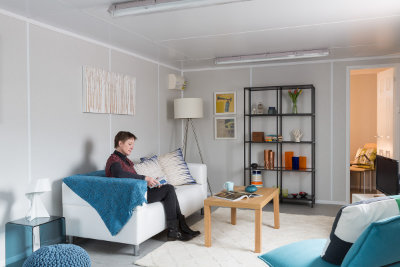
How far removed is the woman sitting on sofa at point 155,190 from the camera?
3870mm

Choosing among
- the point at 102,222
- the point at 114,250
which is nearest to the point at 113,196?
the point at 102,222

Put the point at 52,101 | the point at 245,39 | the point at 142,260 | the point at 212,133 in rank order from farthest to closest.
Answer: the point at 212,133, the point at 245,39, the point at 52,101, the point at 142,260

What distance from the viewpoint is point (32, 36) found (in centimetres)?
357

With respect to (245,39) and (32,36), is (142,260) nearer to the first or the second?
(32,36)

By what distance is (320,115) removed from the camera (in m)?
5.89

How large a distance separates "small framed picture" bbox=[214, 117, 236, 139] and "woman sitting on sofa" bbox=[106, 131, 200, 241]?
2.56 m

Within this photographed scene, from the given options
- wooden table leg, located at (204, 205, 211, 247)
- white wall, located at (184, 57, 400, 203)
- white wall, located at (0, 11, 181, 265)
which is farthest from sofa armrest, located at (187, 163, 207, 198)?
white wall, located at (184, 57, 400, 203)

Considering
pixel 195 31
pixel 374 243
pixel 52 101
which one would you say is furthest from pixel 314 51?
pixel 374 243

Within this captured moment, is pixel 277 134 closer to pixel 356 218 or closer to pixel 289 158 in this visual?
pixel 289 158

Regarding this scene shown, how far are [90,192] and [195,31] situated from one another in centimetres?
208

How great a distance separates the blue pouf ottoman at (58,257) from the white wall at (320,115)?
4.12 metres

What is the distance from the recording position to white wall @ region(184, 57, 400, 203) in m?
5.77


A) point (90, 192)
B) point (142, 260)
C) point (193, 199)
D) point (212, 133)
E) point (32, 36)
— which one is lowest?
point (142, 260)

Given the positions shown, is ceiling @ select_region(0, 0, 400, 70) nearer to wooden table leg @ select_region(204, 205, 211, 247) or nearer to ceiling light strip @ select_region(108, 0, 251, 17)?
ceiling light strip @ select_region(108, 0, 251, 17)
